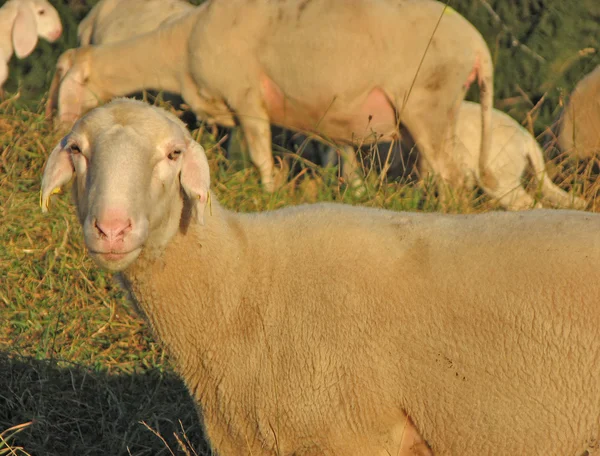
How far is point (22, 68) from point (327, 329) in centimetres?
669

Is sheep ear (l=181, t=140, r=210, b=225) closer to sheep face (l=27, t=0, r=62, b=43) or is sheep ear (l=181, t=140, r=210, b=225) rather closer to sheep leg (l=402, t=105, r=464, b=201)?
sheep leg (l=402, t=105, r=464, b=201)

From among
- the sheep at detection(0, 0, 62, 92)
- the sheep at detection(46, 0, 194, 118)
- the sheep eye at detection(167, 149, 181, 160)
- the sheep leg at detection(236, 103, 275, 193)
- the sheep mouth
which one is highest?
the sheep eye at detection(167, 149, 181, 160)

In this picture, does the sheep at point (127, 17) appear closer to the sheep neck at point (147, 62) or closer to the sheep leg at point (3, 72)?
the sheep neck at point (147, 62)

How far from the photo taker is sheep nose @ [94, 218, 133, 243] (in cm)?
255

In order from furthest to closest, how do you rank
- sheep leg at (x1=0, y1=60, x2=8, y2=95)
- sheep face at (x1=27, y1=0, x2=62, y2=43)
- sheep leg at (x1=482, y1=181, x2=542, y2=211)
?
sheep face at (x1=27, y1=0, x2=62, y2=43)
sheep leg at (x1=0, y1=60, x2=8, y2=95)
sheep leg at (x1=482, y1=181, x2=542, y2=211)

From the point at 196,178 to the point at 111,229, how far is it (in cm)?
36

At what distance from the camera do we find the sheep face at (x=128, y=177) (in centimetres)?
257

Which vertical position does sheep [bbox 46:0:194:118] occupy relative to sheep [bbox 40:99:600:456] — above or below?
below

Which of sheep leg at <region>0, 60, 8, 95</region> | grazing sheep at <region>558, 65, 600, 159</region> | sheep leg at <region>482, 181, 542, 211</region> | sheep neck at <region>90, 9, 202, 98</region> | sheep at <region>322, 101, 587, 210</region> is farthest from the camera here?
sheep leg at <region>0, 60, 8, 95</region>

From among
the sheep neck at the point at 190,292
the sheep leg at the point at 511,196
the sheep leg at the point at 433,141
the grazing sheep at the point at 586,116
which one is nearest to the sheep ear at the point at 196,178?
the sheep neck at the point at 190,292

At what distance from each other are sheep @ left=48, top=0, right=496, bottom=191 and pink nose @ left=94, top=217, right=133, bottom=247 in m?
3.01

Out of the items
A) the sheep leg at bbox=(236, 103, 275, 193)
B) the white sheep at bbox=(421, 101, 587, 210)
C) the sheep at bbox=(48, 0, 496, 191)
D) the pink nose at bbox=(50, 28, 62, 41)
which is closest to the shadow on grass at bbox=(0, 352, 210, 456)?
the sheep at bbox=(48, 0, 496, 191)

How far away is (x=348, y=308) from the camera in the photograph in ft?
9.08

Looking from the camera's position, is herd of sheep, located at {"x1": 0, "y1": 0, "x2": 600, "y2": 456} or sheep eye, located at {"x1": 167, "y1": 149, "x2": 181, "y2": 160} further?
sheep eye, located at {"x1": 167, "y1": 149, "x2": 181, "y2": 160}
